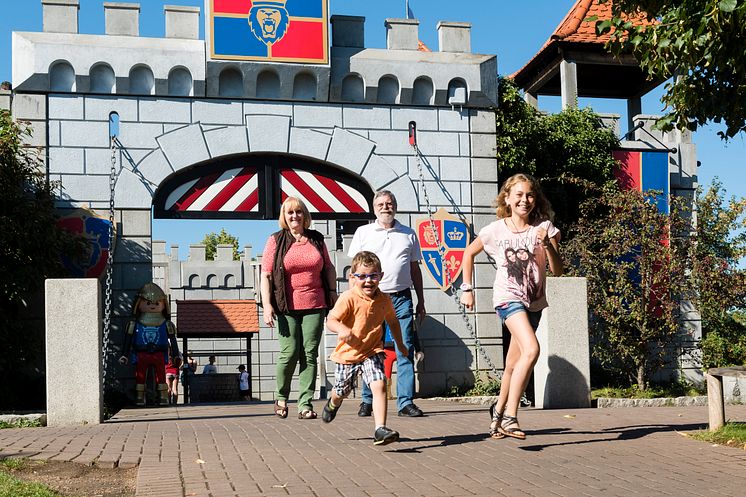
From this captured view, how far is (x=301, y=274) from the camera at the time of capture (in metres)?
8.56

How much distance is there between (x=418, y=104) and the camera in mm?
15258

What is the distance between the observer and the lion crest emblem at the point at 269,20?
46.9ft

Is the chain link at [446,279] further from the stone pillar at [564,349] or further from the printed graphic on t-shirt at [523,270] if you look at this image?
the printed graphic on t-shirt at [523,270]

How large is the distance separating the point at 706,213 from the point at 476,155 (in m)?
4.66

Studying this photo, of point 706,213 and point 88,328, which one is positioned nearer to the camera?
point 88,328

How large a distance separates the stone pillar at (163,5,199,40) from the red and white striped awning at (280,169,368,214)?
7.68 feet

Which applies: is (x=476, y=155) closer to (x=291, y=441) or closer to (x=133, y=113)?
(x=133, y=113)

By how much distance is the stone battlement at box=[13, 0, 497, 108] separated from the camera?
45.6ft

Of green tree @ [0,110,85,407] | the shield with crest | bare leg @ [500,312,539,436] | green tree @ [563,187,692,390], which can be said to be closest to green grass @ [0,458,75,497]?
bare leg @ [500,312,539,436]

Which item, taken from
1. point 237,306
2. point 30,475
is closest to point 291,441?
point 30,475

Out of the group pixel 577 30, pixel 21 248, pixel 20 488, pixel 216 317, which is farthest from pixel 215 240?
pixel 20 488

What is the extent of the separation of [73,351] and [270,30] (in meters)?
6.66

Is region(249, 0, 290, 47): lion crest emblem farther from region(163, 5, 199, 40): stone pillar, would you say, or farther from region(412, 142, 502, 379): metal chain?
region(412, 142, 502, 379): metal chain

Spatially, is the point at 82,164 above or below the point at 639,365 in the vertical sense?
above
